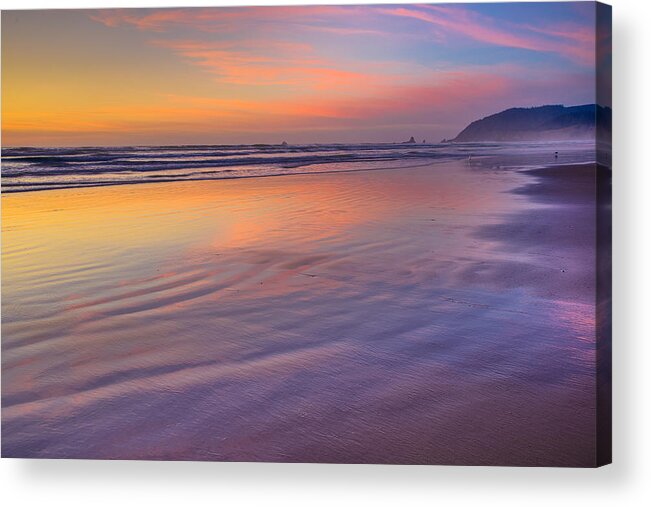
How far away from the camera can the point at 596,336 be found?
3.25 metres

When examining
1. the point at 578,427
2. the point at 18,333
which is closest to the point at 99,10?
the point at 18,333

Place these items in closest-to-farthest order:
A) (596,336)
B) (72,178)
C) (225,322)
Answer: (596,336) → (225,322) → (72,178)

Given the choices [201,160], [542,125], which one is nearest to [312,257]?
[542,125]

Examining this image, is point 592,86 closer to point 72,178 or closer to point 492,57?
point 492,57

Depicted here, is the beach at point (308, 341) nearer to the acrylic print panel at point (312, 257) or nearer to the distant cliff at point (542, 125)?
the acrylic print panel at point (312, 257)

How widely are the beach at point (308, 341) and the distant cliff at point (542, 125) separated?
224mm

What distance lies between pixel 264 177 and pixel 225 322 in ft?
12.0

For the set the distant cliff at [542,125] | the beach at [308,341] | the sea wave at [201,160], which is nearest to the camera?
the beach at [308,341]

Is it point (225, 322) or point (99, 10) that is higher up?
point (99, 10)

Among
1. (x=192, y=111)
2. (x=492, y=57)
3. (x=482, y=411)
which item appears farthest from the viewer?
(x=192, y=111)

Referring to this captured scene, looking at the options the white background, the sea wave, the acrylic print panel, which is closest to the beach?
the acrylic print panel

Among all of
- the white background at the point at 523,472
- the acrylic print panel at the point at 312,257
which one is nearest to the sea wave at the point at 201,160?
the acrylic print panel at the point at 312,257

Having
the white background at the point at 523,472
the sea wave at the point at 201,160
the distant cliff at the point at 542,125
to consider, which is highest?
the distant cliff at the point at 542,125

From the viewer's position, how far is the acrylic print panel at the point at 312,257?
2.99 metres
